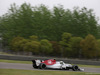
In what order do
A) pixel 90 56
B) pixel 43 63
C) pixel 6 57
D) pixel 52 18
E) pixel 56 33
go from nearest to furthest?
pixel 43 63 < pixel 6 57 < pixel 90 56 < pixel 56 33 < pixel 52 18

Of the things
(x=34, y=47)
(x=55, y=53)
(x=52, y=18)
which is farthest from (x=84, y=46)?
(x=52, y=18)

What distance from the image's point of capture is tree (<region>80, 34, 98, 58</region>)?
22.3m

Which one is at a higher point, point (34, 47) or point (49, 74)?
point (34, 47)

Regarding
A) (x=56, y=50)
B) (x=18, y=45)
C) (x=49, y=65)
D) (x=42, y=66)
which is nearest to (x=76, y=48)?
(x=56, y=50)

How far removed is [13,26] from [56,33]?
8.53 m

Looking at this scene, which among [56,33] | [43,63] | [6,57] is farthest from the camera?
[56,33]

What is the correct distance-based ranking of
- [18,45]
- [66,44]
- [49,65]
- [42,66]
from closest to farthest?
[42,66] → [49,65] → [66,44] → [18,45]

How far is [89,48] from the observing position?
23125 mm

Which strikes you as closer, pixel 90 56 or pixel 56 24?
pixel 90 56

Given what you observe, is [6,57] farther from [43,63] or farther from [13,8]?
[13,8]

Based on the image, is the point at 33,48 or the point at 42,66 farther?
the point at 33,48

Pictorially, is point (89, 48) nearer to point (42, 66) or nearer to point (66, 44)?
point (66, 44)

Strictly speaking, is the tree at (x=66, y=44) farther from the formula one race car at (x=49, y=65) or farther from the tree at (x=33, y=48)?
the formula one race car at (x=49, y=65)

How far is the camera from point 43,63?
11.1m
